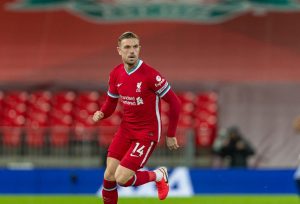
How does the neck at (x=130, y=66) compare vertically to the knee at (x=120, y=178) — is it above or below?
above

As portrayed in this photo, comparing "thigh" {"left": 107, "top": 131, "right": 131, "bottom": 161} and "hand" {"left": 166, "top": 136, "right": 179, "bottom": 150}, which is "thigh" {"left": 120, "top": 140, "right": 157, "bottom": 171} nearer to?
"thigh" {"left": 107, "top": 131, "right": 131, "bottom": 161}

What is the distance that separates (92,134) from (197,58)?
10.6 ft

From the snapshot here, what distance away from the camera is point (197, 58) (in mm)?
20016

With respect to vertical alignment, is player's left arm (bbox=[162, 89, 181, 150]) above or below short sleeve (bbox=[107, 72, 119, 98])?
below

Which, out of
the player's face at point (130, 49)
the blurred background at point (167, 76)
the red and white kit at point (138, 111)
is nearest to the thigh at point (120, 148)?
the red and white kit at point (138, 111)

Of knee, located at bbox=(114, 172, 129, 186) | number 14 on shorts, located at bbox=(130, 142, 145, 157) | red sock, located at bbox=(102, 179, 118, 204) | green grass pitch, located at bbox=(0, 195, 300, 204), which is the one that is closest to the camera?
Result: knee, located at bbox=(114, 172, 129, 186)

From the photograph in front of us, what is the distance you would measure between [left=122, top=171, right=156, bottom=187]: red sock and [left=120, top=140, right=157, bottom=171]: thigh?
164 millimetres

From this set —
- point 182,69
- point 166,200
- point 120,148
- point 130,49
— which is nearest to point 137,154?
point 120,148

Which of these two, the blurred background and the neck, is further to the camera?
the blurred background

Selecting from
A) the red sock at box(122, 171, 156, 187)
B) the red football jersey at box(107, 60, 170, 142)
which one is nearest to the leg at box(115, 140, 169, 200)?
the red sock at box(122, 171, 156, 187)

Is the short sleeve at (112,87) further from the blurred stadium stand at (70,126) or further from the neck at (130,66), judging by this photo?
the blurred stadium stand at (70,126)

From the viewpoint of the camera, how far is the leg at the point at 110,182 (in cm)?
1055

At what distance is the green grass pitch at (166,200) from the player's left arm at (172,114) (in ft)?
12.7

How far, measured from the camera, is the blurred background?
18.0 metres
